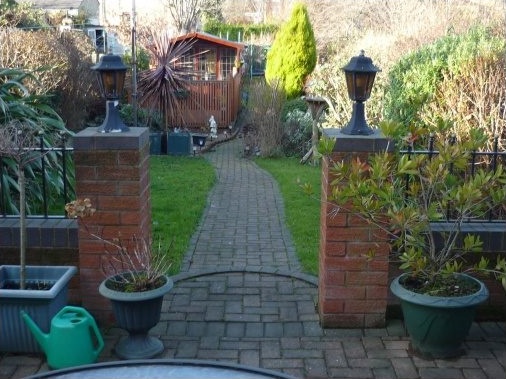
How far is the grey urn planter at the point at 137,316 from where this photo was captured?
3857 mm

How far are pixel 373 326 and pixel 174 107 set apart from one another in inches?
466

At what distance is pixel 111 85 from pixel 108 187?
73 centimetres

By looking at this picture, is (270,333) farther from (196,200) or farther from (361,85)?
(196,200)

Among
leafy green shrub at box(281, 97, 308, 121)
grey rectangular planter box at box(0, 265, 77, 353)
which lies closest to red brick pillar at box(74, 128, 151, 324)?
grey rectangular planter box at box(0, 265, 77, 353)

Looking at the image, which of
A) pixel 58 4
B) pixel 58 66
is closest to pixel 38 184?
pixel 58 66

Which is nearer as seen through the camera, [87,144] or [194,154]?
[87,144]

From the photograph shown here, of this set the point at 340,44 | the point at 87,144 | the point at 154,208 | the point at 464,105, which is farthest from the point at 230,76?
the point at 87,144

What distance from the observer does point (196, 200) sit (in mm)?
9008

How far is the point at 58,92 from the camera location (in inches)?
488

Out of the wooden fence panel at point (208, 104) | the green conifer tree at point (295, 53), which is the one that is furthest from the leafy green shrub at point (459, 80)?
the green conifer tree at point (295, 53)

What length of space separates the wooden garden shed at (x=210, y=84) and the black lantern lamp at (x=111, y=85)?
1108 centimetres

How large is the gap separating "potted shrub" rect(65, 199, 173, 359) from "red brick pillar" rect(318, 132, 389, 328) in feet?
3.75

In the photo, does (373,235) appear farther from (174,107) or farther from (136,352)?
(174,107)

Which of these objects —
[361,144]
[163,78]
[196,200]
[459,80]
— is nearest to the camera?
[361,144]
